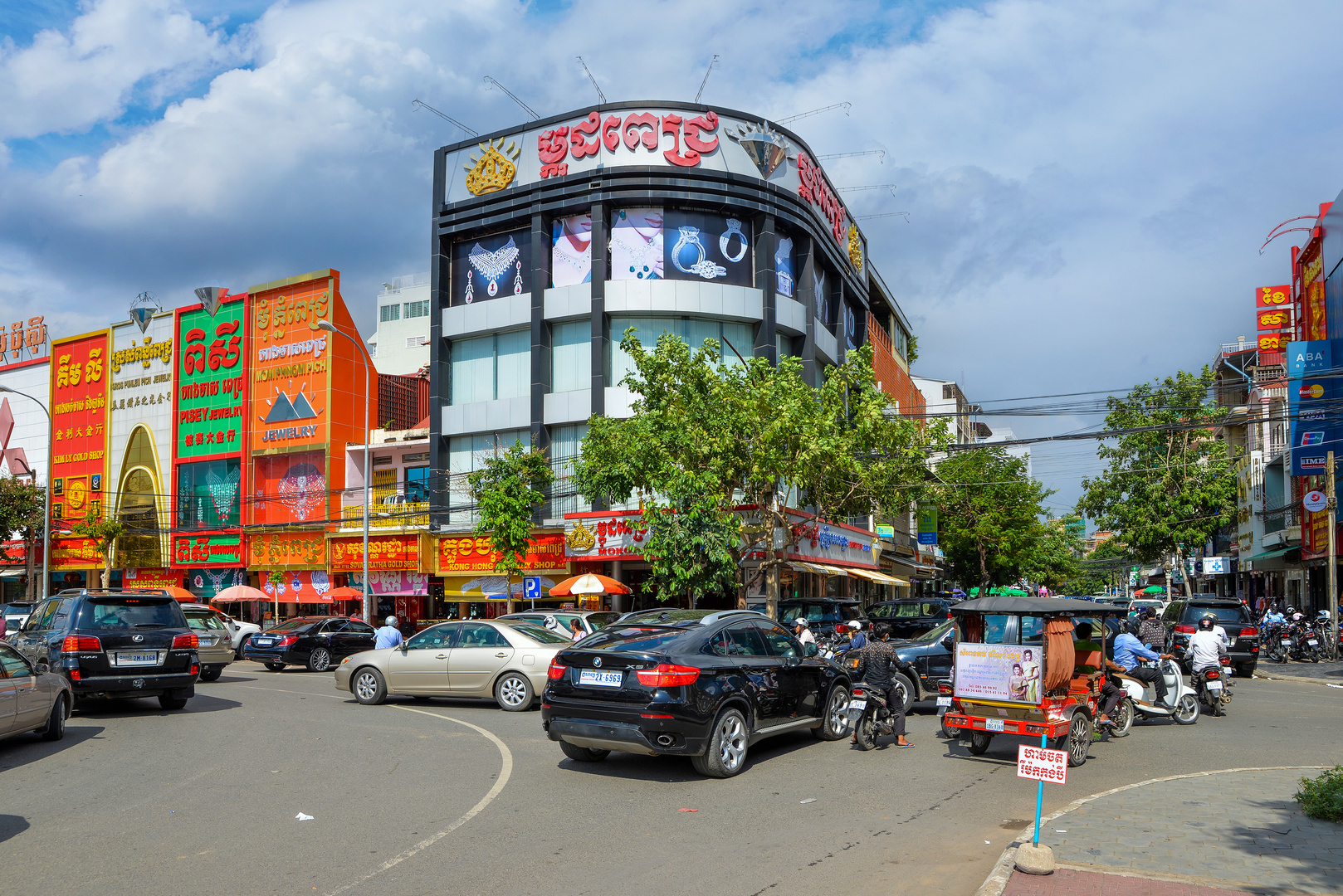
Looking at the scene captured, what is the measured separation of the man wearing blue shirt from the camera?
1419 cm

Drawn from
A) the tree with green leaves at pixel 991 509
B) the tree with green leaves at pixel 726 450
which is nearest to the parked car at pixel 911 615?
the tree with green leaves at pixel 726 450

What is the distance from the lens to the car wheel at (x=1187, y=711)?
1426cm

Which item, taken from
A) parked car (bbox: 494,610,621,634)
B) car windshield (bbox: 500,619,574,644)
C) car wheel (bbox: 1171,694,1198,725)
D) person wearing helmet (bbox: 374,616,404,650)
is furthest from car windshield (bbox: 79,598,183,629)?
car wheel (bbox: 1171,694,1198,725)

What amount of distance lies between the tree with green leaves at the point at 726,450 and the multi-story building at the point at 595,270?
19.3 ft

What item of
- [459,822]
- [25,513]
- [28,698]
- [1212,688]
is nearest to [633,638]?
[459,822]

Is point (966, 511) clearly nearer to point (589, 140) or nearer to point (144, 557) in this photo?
point (589, 140)

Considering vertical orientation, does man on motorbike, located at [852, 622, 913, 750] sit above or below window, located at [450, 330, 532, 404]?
below

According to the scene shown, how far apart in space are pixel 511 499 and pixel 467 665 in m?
13.9

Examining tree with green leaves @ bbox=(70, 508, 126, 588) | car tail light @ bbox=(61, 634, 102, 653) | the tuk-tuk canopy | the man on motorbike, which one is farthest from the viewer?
tree with green leaves @ bbox=(70, 508, 126, 588)

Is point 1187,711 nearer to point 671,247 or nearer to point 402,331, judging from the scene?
point 671,247

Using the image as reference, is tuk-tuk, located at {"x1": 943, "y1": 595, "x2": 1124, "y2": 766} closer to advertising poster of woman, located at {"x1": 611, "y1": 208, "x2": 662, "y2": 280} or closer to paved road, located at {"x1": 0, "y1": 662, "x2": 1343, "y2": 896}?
paved road, located at {"x1": 0, "y1": 662, "x2": 1343, "y2": 896}

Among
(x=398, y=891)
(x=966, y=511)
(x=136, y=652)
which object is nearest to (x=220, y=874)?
(x=398, y=891)

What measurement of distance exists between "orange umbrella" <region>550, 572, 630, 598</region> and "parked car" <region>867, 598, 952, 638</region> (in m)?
7.56

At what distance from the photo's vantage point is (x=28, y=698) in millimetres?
11141
